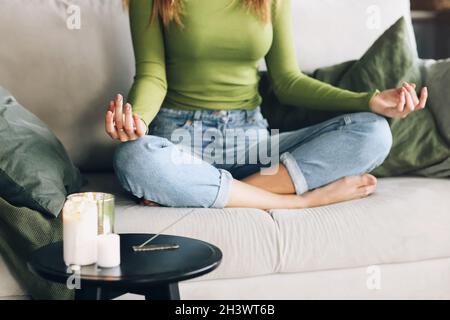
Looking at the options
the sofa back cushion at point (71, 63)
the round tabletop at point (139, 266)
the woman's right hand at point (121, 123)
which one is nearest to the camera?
the round tabletop at point (139, 266)

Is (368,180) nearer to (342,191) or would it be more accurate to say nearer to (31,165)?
(342,191)

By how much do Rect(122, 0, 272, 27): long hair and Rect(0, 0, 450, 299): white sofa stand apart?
0.24 m

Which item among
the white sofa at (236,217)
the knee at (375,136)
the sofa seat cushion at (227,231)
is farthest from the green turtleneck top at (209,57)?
the sofa seat cushion at (227,231)

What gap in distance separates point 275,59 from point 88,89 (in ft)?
1.69

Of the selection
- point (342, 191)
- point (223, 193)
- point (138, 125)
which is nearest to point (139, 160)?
point (138, 125)

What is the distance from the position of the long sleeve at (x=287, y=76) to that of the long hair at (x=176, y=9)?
71mm

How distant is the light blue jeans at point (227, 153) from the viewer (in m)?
1.52

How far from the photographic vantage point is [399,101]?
1.59m

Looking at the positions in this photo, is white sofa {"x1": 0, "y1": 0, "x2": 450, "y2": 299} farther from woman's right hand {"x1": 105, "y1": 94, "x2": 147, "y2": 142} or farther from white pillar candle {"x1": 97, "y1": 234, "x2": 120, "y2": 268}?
white pillar candle {"x1": 97, "y1": 234, "x2": 120, "y2": 268}

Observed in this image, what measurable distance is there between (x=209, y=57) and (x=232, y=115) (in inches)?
6.2

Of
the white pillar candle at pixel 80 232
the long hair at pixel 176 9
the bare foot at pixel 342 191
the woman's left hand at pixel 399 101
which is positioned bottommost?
the bare foot at pixel 342 191

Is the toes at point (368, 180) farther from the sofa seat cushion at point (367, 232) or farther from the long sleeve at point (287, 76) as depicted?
the long sleeve at point (287, 76)

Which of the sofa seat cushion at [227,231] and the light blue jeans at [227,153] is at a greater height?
the light blue jeans at [227,153]

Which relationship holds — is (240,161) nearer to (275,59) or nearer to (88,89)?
(275,59)
